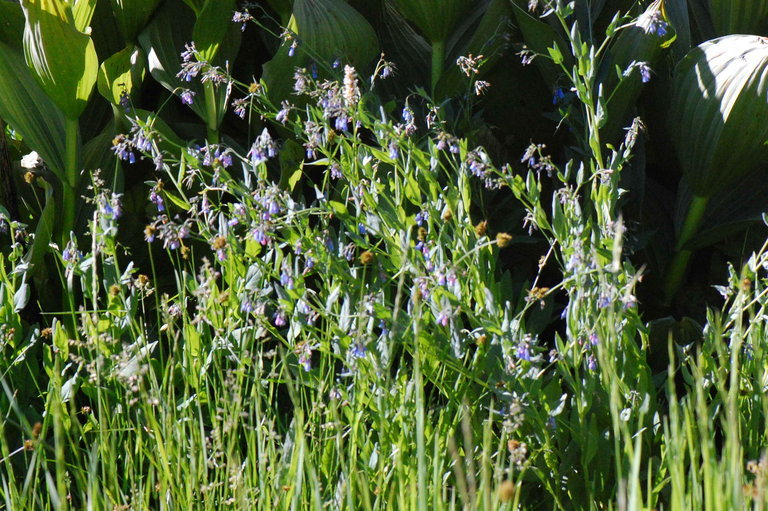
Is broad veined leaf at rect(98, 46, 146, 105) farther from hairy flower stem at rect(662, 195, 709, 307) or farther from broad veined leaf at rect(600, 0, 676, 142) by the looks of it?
hairy flower stem at rect(662, 195, 709, 307)

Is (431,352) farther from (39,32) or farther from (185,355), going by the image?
(39,32)

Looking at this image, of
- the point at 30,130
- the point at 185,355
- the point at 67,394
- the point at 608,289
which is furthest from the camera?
the point at 30,130

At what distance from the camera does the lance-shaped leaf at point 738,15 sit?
2.04m

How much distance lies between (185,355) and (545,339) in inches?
37.0

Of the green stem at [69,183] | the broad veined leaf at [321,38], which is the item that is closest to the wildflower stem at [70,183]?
the green stem at [69,183]

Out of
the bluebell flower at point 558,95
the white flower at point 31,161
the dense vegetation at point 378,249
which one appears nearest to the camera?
the dense vegetation at point 378,249

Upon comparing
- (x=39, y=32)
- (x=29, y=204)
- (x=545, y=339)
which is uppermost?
(x=39, y=32)

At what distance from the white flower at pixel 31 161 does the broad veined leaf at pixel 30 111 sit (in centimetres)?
18

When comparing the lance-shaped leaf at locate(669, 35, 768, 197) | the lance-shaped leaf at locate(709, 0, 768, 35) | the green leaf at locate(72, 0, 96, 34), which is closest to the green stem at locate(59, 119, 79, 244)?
the green leaf at locate(72, 0, 96, 34)

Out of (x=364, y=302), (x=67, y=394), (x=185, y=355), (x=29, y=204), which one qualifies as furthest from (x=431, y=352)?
(x=29, y=204)

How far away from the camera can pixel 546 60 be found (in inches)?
77.9

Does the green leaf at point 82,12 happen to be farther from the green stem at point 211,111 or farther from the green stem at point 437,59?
the green stem at point 437,59

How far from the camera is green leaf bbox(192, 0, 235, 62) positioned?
1867 millimetres

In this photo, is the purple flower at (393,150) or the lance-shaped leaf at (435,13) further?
the lance-shaped leaf at (435,13)
